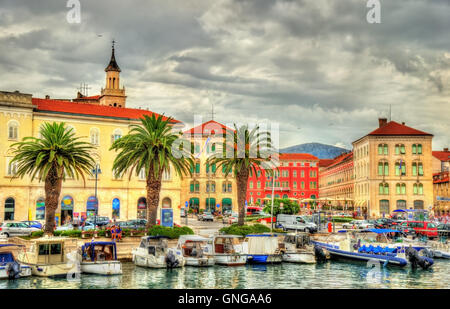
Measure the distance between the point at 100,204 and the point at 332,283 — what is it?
44882mm

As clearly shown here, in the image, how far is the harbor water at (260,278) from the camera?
32219 mm

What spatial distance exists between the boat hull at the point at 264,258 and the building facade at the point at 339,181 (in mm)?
64019

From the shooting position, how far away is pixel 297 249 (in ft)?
146

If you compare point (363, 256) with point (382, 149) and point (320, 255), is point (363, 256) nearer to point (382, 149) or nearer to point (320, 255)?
point (320, 255)

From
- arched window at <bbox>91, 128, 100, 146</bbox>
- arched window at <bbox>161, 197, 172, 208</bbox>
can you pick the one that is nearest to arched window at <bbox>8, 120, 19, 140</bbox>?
arched window at <bbox>91, 128, 100, 146</bbox>

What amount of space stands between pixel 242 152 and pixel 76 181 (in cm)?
2982

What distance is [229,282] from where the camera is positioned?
110 feet

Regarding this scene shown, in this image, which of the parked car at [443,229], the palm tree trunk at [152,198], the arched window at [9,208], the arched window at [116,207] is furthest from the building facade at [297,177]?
the palm tree trunk at [152,198]

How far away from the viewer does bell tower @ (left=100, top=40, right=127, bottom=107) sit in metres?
103

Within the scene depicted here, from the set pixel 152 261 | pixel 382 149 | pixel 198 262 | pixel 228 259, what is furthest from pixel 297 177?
pixel 152 261

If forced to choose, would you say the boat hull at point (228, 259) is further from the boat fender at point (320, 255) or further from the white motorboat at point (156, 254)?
the boat fender at point (320, 255)

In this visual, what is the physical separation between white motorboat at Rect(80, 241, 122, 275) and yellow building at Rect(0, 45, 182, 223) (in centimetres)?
2836

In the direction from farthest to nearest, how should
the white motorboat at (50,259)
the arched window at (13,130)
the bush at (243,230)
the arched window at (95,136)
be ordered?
the arched window at (95,136) < the arched window at (13,130) < the bush at (243,230) < the white motorboat at (50,259)

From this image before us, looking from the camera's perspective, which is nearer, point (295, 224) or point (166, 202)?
point (295, 224)
